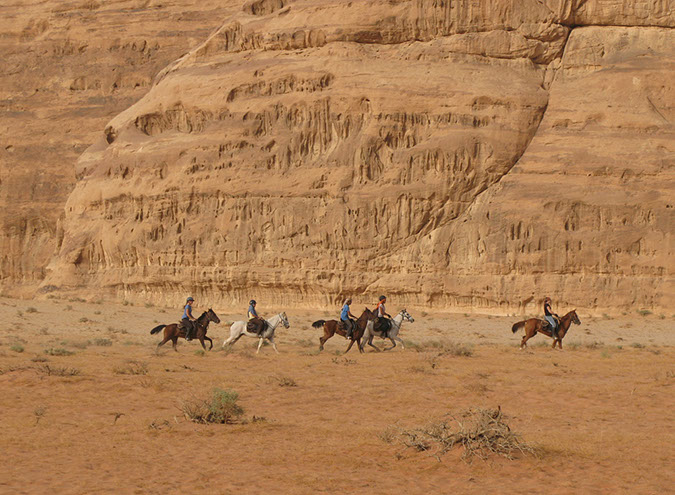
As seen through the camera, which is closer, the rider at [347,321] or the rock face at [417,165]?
the rider at [347,321]

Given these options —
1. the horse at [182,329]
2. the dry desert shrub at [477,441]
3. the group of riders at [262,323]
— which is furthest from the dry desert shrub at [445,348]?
the dry desert shrub at [477,441]

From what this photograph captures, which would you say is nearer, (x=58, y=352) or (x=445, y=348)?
(x=58, y=352)

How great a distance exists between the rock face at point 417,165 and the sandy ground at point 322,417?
11.8 metres

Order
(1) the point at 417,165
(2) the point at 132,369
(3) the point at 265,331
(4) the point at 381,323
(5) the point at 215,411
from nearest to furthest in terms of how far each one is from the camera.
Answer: (5) the point at 215,411, (2) the point at 132,369, (3) the point at 265,331, (4) the point at 381,323, (1) the point at 417,165

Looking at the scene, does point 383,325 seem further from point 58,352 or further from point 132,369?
point 58,352

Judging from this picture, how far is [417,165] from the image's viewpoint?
127 feet

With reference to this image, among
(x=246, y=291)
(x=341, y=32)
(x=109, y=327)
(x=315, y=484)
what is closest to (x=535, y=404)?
(x=315, y=484)

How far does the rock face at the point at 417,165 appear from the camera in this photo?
1449 inches

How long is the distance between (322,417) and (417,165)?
2584cm

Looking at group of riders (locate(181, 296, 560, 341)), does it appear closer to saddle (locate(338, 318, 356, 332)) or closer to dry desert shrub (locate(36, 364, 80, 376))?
saddle (locate(338, 318, 356, 332))

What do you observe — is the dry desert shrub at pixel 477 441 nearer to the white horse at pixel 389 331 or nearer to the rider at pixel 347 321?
the rider at pixel 347 321

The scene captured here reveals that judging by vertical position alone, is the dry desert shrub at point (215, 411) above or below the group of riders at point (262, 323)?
below

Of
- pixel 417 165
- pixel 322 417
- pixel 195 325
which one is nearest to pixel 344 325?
pixel 195 325

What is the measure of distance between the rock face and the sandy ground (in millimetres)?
11753
